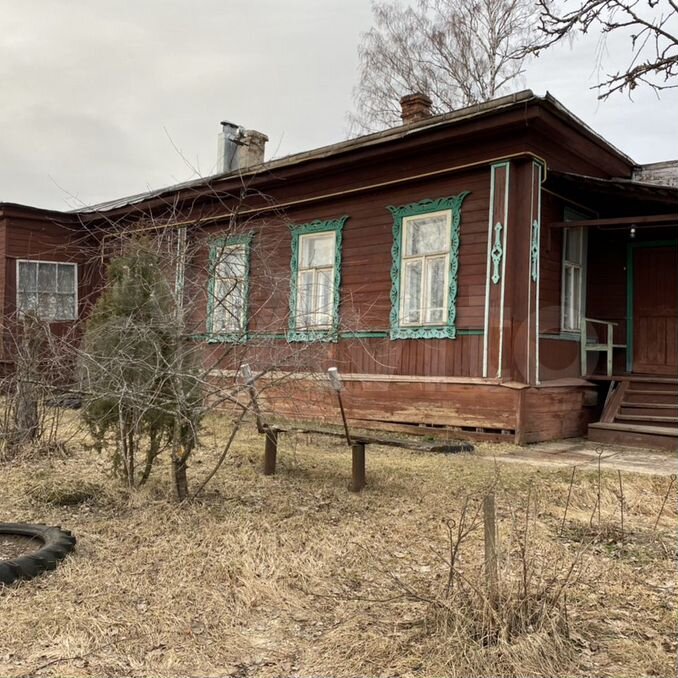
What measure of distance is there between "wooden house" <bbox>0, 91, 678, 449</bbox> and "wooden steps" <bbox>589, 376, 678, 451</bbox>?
0.02 m

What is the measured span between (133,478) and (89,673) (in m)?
2.67

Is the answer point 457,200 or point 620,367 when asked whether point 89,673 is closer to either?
point 457,200

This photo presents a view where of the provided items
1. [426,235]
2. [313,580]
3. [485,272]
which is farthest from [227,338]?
[426,235]

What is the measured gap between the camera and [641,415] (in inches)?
347

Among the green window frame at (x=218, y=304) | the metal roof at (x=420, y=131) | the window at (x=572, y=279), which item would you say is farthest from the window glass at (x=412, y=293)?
the green window frame at (x=218, y=304)

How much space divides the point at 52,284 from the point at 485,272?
10.2 meters

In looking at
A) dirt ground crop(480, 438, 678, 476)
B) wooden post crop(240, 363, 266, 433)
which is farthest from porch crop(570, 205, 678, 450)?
wooden post crop(240, 363, 266, 433)

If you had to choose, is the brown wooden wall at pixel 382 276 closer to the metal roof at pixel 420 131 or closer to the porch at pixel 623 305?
the metal roof at pixel 420 131

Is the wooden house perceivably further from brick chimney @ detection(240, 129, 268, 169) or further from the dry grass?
brick chimney @ detection(240, 129, 268, 169)

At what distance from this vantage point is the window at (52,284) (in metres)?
14.4

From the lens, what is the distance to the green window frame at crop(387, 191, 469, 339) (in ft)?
29.2

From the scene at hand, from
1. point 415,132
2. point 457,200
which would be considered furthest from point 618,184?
point 415,132

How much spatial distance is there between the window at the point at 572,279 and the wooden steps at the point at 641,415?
106 centimetres

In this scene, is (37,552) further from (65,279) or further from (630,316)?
(65,279)
